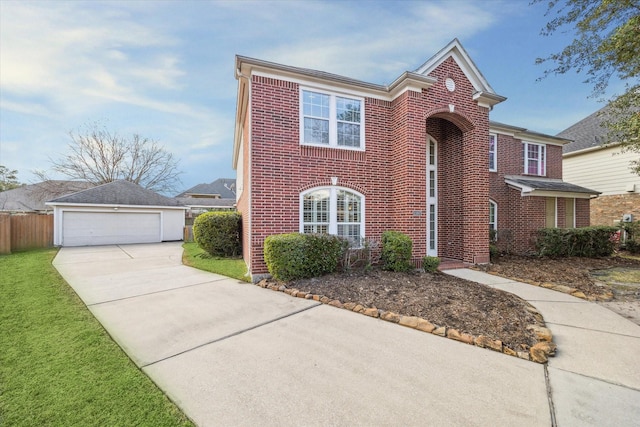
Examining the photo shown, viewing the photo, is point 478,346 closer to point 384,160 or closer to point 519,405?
point 519,405

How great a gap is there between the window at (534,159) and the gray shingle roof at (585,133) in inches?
153

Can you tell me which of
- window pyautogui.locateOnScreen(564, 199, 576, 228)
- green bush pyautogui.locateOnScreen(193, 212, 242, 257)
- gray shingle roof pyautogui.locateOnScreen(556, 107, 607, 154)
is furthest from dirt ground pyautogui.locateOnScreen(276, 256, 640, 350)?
gray shingle roof pyautogui.locateOnScreen(556, 107, 607, 154)

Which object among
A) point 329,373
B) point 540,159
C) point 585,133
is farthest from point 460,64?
point 585,133

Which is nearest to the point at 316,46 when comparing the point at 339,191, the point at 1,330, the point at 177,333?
the point at 339,191

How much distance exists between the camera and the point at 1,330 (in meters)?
3.89

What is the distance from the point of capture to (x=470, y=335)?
370cm

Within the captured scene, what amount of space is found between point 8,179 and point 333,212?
45235 mm

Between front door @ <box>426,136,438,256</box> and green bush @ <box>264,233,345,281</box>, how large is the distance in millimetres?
4565

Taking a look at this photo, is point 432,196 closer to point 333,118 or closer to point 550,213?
point 333,118

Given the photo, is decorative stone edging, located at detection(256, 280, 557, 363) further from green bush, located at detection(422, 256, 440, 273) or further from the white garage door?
the white garage door

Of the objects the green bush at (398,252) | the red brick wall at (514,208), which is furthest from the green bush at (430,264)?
the red brick wall at (514,208)

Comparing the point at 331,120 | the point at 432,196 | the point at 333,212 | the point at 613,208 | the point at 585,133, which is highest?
the point at 585,133

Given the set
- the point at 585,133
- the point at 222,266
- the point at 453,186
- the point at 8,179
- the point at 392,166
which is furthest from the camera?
the point at 8,179

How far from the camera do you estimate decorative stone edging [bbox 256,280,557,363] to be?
10.7 ft
